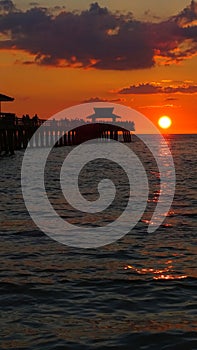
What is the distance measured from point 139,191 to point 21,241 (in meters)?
13.2

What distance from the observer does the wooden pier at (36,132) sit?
168 ft

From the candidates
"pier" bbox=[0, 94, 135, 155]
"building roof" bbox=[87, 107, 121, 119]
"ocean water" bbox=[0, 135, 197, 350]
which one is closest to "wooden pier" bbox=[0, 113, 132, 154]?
"pier" bbox=[0, 94, 135, 155]

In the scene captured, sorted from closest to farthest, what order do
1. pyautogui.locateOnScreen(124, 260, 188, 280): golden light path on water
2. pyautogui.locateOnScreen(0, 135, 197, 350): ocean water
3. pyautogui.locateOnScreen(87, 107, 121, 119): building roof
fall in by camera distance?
pyautogui.locateOnScreen(0, 135, 197, 350): ocean water → pyautogui.locateOnScreen(124, 260, 188, 280): golden light path on water → pyautogui.locateOnScreen(87, 107, 121, 119): building roof

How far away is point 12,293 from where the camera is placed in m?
9.19

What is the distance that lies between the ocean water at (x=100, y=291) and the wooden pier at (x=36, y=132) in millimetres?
34841

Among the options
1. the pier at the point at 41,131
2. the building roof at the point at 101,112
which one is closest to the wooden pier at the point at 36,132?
the pier at the point at 41,131

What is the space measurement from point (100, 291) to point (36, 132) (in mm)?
59758

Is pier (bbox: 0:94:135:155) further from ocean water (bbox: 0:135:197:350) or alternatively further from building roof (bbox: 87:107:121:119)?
ocean water (bbox: 0:135:197:350)

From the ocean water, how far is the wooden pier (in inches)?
1372

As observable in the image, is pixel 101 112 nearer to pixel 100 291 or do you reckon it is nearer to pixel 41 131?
pixel 41 131

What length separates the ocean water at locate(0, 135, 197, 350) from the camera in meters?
7.38

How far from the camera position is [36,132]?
2682 inches

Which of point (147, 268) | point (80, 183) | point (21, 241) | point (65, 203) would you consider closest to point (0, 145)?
point (80, 183)

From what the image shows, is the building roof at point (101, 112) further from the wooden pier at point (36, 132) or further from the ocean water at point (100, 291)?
the ocean water at point (100, 291)
